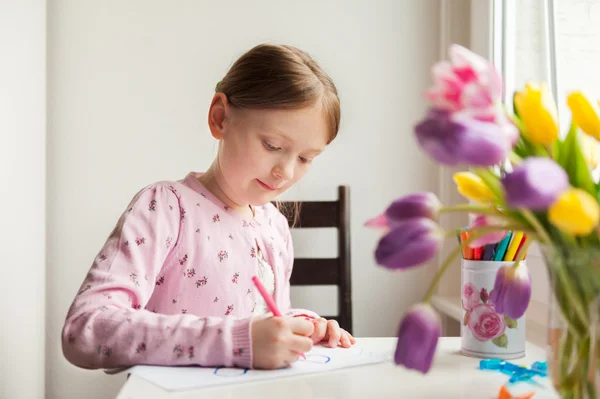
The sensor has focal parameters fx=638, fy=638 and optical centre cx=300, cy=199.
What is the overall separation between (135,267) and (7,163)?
536 mm

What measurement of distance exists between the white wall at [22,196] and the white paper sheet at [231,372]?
2.01 ft

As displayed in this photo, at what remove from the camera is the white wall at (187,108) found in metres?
1.65

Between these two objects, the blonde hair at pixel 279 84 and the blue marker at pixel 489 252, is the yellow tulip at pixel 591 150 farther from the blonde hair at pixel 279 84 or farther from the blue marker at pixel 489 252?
the blonde hair at pixel 279 84

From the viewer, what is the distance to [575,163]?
435mm

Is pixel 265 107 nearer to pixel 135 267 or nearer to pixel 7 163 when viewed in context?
pixel 135 267

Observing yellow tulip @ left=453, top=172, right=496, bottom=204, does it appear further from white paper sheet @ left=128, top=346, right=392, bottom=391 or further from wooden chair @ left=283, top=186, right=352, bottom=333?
wooden chair @ left=283, top=186, right=352, bottom=333

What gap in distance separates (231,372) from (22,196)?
0.87m

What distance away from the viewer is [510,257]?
76cm

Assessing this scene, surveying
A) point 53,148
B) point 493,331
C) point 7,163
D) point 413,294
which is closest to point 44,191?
point 53,148

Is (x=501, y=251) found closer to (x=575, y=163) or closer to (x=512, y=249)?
(x=512, y=249)

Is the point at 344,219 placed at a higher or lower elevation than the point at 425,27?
lower

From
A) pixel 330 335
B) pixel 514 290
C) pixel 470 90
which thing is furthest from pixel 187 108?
pixel 470 90

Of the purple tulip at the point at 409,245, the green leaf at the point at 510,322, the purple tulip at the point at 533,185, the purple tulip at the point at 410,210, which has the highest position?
the purple tulip at the point at 533,185

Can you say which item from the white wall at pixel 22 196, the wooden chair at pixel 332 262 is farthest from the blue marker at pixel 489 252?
the white wall at pixel 22 196
